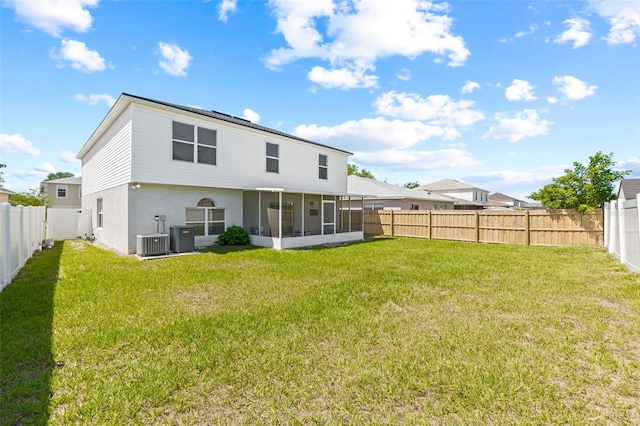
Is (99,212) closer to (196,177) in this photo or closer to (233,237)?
(196,177)

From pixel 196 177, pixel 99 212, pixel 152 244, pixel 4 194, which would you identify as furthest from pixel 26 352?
pixel 4 194

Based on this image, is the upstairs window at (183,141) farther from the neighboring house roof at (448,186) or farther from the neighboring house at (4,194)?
the neighboring house roof at (448,186)

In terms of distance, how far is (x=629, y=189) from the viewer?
14.6 meters

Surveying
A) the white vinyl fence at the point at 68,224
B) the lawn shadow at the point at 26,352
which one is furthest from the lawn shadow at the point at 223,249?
the white vinyl fence at the point at 68,224

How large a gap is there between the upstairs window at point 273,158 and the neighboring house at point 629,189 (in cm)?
1716

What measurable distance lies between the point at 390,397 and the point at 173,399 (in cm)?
192

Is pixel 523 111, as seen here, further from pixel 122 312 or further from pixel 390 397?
pixel 122 312

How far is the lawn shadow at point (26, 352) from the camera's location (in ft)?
7.91

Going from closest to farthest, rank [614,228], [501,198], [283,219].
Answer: [614,228]
[283,219]
[501,198]

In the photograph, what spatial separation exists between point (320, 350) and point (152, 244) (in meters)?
8.89

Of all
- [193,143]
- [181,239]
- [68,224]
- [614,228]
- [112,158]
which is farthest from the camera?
[68,224]

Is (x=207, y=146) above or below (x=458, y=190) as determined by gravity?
below

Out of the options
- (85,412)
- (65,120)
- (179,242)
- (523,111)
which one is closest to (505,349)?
(85,412)

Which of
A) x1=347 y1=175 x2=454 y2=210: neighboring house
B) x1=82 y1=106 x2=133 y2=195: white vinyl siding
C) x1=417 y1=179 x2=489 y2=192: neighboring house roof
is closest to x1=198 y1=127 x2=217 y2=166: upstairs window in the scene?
x1=82 y1=106 x2=133 y2=195: white vinyl siding
